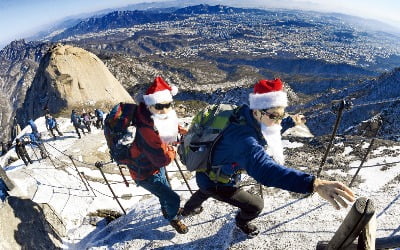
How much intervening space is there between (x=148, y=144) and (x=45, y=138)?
20.2 meters

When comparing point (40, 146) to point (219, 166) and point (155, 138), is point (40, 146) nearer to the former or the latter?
point (155, 138)

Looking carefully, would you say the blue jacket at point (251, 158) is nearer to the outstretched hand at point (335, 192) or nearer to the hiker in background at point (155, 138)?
the outstretched hand at point (335, 192)

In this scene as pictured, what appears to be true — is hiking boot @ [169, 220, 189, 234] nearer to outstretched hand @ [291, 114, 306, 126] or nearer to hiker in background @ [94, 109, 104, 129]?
outstretched hand @ [291, 114, 306, 126]

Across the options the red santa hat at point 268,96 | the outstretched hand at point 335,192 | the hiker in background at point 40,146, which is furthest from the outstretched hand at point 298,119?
the hiker in background at point 40,146

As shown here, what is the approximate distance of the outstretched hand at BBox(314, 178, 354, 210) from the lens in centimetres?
325

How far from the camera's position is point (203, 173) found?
18.5ft

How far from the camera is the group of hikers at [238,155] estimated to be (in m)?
3.69

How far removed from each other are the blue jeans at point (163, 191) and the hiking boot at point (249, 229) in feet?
4.69

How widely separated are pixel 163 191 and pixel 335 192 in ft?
13.7

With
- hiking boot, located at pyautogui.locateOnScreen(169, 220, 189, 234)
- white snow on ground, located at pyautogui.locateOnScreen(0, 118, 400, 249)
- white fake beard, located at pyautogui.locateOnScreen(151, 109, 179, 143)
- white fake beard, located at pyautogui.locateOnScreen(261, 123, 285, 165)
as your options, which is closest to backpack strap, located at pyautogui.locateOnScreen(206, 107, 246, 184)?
white fake beard, located at pyautogui.locateOnScreen(261, 123, 285, 165)

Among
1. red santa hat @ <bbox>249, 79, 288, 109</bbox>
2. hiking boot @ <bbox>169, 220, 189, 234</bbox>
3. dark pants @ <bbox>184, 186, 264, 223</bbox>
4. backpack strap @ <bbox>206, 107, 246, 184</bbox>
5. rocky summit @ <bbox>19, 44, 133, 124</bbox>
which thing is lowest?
rocky summit @ <bbox>19, 44, 133, 124</bbox>

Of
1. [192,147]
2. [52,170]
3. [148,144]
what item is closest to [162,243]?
[148,144]

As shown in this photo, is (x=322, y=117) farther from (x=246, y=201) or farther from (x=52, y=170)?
(x=246, y=201)

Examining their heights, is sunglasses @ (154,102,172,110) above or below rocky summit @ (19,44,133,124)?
above
